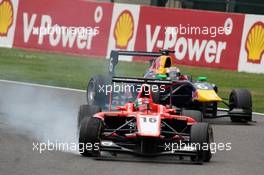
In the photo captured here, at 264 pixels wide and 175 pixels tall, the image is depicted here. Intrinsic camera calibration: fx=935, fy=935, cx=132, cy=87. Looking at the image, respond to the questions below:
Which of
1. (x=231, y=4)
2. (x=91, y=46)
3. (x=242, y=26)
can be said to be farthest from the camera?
(x=231, y=4)

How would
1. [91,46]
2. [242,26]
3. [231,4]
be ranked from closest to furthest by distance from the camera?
1. [242,26]
2. [91,46]
3. [231,4]

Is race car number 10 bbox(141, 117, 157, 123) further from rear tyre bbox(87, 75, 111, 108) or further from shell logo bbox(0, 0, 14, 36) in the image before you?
shell logo bbox(0, 0, 14, 36)

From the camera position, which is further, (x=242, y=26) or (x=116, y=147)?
(x=242, y=26)

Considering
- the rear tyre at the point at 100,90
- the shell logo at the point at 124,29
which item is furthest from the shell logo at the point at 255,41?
the rear tyre at the point at 100,90

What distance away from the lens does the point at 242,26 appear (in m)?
24.4

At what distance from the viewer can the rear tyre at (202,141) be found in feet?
36.4

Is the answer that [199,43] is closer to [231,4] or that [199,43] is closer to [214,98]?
[231,4]

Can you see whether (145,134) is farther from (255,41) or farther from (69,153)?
(255,41)

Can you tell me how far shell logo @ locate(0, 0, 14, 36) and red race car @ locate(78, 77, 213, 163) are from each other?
1577 centimetres

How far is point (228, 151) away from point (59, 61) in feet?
44.8

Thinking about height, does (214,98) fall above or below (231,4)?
below

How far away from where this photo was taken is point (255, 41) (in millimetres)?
24094

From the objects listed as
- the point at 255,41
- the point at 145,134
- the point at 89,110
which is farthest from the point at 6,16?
the point at 145,134

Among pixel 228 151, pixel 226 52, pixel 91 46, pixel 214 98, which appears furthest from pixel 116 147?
pixel 91 46
